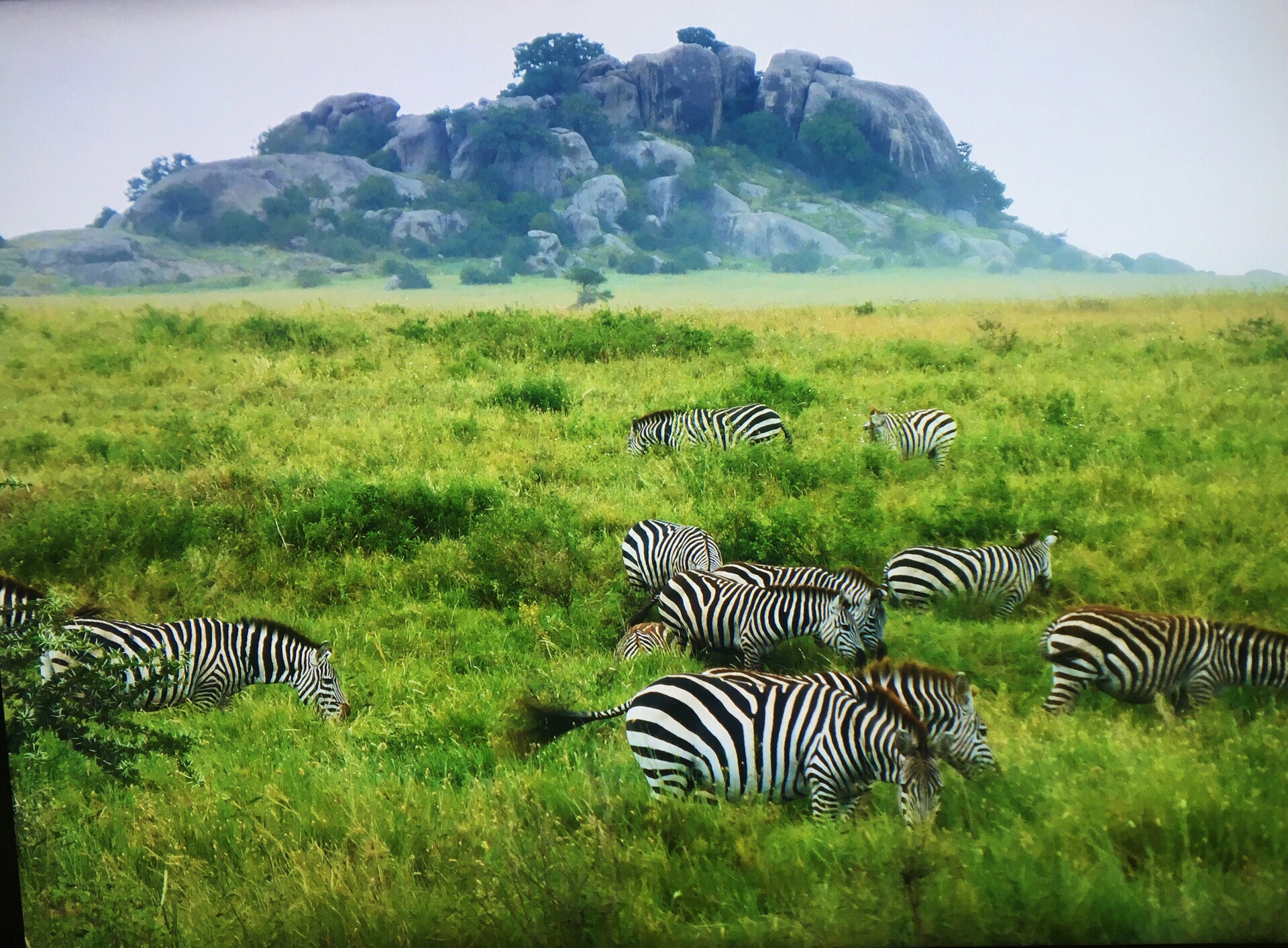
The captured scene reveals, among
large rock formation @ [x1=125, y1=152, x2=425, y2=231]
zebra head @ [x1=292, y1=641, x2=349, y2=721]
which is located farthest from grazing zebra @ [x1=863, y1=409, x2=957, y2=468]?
zebra head @ [x1=292, y1=641, x2=349, y2=721]

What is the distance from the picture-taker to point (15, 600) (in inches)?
145

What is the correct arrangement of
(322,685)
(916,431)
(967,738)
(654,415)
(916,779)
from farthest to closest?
1. (654,415)
2. (916,431)
3. (322,685)
4. (967,738)
5. (916,779)

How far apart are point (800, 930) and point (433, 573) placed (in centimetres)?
180

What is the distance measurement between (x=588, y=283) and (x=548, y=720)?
5.93 ft

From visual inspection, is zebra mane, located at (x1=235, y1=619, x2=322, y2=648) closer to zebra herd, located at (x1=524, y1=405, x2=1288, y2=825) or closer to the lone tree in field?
zebra herd, located at (x1=524, y1=405, x2=1288, y2=825)

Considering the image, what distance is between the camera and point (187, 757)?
3357 mm

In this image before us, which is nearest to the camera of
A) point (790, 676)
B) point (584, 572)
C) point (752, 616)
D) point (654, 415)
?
point (790, 676)

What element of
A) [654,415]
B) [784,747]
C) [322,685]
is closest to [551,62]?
[654,415]

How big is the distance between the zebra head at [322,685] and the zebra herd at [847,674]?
2.46ft

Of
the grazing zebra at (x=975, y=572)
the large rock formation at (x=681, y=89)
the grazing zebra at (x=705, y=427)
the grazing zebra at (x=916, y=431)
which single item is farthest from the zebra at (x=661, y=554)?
the large rock formation at (x=681, y=89)

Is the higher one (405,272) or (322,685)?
(405,272)

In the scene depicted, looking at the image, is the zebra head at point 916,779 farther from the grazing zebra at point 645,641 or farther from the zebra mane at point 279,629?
the zebra mane at point 279,629

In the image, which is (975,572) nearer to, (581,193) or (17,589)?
(581,193)

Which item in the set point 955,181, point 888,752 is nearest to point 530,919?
point 888,752
